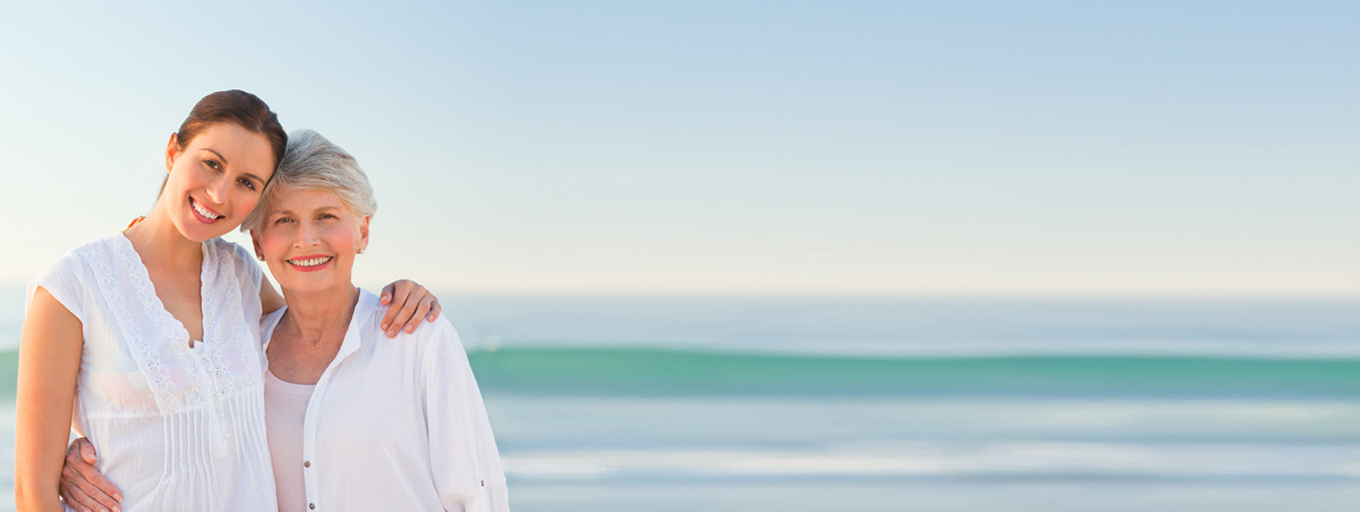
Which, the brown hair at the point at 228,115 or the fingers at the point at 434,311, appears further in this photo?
the fingers at the point at 434,311

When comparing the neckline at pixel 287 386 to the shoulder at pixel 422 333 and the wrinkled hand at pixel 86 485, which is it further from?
the wrinkled hand at pixel 86 485

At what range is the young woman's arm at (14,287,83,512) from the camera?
1.93 metres

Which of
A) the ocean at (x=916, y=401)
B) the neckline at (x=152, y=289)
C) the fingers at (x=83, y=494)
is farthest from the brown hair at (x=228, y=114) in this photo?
the ocean at (x=916, y=401)

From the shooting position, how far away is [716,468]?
25.0ft

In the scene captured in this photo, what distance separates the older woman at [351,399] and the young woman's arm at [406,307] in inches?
1.2

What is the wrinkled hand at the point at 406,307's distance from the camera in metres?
2.35

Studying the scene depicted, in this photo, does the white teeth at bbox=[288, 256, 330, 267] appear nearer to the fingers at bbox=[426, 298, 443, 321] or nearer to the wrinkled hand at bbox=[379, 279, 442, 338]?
the wrinkled hand at bbox=[379, 279, 442, 338]

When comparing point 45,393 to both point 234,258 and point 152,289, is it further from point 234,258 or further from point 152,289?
point 234,258

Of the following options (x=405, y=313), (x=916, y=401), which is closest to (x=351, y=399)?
(x=405, y=313)

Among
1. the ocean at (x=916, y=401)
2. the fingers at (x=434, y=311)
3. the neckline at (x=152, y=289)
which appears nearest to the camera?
the neckline at (x=152, y=289)

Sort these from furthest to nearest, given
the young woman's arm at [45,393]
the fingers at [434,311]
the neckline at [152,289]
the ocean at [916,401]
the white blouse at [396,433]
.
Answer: the ocean at [916,401] < the fingers at [434,311] < the white blouse at [396,433] < the neckline at [152,289] < the young woman's arm at [45,393]

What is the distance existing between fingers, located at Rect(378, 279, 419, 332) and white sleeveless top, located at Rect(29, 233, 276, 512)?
32 cm

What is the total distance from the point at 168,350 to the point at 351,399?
1.32ft

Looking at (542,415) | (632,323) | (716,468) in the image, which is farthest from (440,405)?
(632,323)
